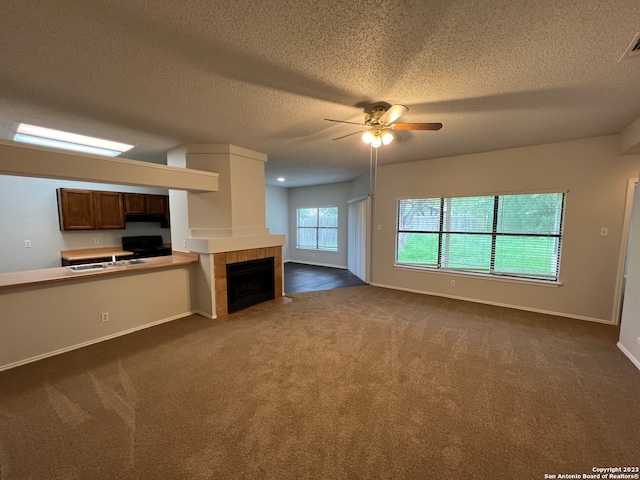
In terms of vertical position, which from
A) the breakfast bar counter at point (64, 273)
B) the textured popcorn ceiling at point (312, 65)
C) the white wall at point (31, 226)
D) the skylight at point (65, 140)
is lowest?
the breakfast bar counter at point (64, 273)

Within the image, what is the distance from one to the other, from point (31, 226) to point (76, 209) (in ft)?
2.22

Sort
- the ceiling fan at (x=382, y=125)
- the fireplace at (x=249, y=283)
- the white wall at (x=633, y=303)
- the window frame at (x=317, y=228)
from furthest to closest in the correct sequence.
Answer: the window frame at (x=317, y=228)
the fireplace at (x=249, y=283)
the white wall at (x=633, y=303)
the ceiling fan at (x=382, y=125)

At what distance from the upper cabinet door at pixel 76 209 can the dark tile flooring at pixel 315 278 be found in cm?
399

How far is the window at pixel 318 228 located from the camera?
7883 mm

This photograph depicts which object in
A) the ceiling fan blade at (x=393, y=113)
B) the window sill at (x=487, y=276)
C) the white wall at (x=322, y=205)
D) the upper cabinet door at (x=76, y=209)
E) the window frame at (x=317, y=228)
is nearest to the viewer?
the ceiling fan blade at (x=393, y=113)

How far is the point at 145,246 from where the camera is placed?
17.6 feet

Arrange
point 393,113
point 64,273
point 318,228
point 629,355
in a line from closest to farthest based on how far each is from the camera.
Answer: point 393,113, point 629,355, point 64,273, point 318,228

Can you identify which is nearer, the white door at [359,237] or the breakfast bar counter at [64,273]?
the breakfast bar counter at [64,273]

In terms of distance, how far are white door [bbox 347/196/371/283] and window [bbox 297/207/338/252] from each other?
26.1 inches

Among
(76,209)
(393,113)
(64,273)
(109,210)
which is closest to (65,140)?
(76,209)

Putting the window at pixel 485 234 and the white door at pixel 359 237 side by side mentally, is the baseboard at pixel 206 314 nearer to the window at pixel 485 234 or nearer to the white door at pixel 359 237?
the white door at pixel 359 237

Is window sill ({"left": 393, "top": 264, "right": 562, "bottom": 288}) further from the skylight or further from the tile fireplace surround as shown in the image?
the skylight

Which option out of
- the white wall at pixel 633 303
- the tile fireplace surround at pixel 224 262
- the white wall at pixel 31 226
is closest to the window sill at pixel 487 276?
the white wall at pixel 633 303

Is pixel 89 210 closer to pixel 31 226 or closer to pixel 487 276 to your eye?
pixel 31 226
